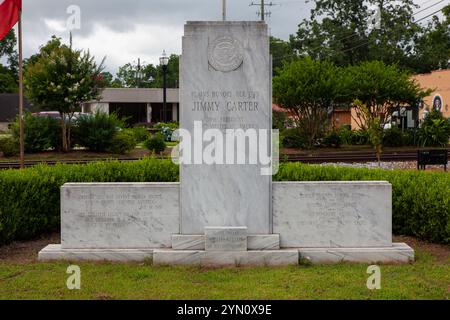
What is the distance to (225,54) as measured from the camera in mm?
7812

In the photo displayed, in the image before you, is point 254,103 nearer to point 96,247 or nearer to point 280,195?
point 280,195

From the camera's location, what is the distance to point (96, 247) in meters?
7.96

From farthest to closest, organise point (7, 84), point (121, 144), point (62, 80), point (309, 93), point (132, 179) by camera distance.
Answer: point (7, 84) → point (309, 93) → point (121, 144) → point (62, 80) → point (132, 179)

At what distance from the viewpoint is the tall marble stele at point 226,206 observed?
779 centimetres

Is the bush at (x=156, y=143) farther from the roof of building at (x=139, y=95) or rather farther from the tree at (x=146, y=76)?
the tree at (x=146, y=76)

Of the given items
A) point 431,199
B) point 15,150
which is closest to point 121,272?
point 431,199

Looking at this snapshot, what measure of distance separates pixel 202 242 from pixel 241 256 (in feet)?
1.78

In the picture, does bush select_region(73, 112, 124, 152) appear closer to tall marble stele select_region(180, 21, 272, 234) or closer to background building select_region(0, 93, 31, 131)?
tall marble stele select_region(180, 21, 272, 234)

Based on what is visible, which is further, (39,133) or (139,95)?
(139,95)

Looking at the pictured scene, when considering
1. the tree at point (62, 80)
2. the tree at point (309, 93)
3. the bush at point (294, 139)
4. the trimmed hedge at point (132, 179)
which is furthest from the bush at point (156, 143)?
the trimmed hedge at point (132, 179)

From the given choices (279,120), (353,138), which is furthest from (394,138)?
(279,120)

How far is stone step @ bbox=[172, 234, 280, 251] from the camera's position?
25.6ft

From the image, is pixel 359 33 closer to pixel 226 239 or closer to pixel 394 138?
pixel 394 138

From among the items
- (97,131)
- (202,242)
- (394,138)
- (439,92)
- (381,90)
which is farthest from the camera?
(439,92)
